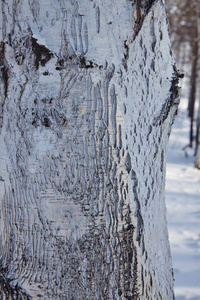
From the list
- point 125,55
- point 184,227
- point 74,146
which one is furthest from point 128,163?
point 184,227

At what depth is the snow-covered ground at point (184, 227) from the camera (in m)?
2.19

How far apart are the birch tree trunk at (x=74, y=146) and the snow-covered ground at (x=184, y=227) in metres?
1.62

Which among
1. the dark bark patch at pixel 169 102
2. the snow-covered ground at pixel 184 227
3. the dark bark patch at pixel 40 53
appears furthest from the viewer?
the snow-covered ground at pixel 184 227

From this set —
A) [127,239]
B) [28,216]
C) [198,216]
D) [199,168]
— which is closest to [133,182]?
[127,239]

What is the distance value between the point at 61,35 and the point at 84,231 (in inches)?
19.9

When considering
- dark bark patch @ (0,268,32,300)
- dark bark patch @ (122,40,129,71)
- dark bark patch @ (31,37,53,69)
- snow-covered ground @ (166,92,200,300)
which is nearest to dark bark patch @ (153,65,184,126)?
dark bark patch @ (122,40,129,71)

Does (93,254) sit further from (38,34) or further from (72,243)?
(38,34)

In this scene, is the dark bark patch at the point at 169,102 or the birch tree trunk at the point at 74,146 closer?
the birch tree trunk at the point at 74,146

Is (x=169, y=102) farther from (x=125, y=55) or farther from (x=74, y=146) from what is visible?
(x=74, y=146)

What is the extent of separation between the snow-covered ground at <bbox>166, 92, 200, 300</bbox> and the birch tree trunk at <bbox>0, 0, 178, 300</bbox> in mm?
1617

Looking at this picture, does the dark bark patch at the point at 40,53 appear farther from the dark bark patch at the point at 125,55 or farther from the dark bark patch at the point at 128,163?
the dark bark patch at the point at 128,163

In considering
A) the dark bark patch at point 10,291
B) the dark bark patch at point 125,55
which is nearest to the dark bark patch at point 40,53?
the dark bark patch at point 125,55

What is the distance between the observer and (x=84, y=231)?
73 cm

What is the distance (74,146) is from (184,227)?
2.80m
